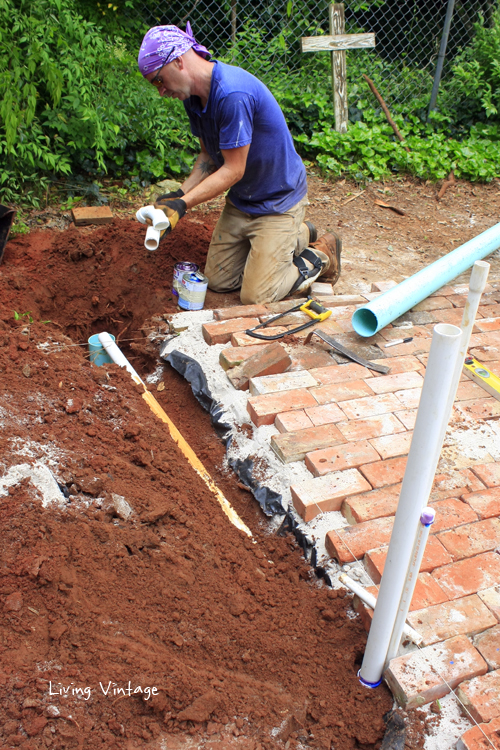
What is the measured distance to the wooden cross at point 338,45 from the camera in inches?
241

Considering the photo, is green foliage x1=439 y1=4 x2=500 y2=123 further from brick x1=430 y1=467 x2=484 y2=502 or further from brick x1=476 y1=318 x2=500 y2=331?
brick x1=430 y1=467 x2=484 y2=502

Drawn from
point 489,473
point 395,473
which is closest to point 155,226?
point 395,473

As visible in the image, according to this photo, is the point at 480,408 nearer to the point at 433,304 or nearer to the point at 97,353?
the point at 433,304

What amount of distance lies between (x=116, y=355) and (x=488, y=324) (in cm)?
212

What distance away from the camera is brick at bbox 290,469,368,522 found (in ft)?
6.95

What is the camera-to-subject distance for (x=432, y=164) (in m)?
6.25

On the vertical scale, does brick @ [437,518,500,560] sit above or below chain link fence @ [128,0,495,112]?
below

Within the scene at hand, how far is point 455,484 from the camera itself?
224 cm

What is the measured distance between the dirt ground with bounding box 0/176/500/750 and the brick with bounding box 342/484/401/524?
9.7 inches

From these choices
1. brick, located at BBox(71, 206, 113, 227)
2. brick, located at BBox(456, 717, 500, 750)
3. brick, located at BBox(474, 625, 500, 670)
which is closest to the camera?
brick, located at BBox(456, 717, 500, 750)

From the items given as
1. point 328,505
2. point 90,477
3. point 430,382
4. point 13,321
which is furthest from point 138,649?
point 13,321

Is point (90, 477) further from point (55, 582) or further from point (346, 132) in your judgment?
point (346, 132)

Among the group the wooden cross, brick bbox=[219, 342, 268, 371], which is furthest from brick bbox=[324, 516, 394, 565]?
the wooden cross

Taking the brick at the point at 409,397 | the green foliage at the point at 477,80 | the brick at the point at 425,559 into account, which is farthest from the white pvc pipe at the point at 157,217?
the green foliage at the point at 477,80
